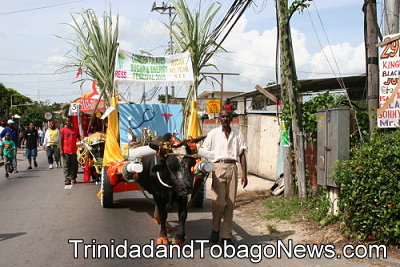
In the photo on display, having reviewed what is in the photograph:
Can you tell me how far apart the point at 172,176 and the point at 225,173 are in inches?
33.9

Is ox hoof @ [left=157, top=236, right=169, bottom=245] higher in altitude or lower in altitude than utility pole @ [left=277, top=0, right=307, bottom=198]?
lower

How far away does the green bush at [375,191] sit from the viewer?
5.69 meters

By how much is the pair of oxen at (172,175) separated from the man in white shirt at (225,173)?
277 mm

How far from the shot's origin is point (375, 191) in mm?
5816

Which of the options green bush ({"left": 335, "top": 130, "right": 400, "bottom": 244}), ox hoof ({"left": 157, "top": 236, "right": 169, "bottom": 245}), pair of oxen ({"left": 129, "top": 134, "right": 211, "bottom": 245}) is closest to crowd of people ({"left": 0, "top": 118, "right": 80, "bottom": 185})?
pair of oxen ({"left": 129, "top": 134, "right": 211, "bottom": 245})

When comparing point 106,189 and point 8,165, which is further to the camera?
point 8,165

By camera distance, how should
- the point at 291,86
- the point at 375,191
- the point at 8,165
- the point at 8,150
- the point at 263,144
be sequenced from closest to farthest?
the point at 375,191, the point at 291,86, the point at 263,144, the point at 8,150, the point at 8,165

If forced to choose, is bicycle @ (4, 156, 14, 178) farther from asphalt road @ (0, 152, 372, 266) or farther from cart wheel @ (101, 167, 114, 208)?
cart wheel @ (101, 167, 114, 208)

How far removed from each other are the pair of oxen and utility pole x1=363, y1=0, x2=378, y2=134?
2.84 metres

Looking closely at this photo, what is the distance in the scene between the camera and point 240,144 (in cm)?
673

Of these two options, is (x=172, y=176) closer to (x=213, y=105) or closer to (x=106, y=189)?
(x=106, y=189)

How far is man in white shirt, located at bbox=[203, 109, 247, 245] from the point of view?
6586mm

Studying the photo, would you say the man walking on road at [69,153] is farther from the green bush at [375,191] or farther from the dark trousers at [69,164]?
the green bush at [375,191]

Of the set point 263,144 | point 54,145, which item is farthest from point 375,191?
point 54,145
